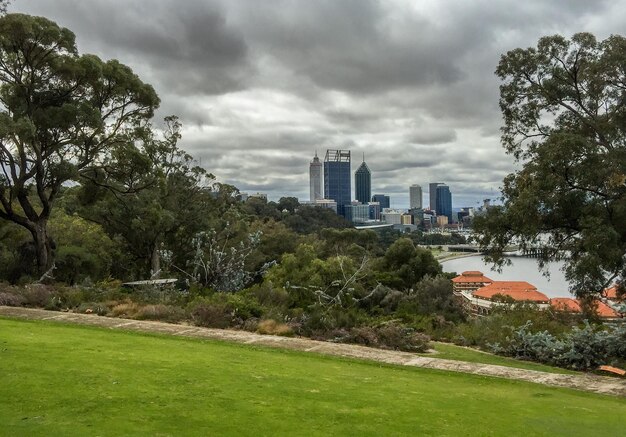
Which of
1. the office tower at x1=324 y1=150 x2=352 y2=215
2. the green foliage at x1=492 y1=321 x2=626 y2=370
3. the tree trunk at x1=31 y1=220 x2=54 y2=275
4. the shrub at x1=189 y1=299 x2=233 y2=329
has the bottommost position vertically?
the green foliage at x1=492 y1=321 x2=626 y2=370

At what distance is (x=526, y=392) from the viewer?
6.82m

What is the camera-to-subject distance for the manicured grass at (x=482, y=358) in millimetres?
8781

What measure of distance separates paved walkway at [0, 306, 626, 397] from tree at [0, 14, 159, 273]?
26.9ft

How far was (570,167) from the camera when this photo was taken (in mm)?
12797

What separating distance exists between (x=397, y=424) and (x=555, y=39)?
14189 mm

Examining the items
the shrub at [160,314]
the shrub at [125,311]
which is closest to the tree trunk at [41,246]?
the shrub at [125,311]

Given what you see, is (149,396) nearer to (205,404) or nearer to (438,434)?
(205,404)

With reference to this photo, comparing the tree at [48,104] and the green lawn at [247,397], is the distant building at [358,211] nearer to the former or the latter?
the tree at [48,104]

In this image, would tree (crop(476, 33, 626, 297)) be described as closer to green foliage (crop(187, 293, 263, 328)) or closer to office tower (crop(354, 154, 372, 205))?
green foliage (crop(187, 293, 263, 328))

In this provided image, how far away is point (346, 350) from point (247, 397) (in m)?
4.14

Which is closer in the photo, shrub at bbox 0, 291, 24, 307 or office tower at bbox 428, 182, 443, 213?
shrub at bbox 0, 291, 24, 307

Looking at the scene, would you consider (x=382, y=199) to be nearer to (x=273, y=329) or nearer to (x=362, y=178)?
(x=362, y=178)

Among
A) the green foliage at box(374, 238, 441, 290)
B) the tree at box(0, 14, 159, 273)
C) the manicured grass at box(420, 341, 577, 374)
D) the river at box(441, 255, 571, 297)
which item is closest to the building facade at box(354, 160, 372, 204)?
the river at box(441, 255, 571, 297)

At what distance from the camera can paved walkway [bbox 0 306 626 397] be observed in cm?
766
